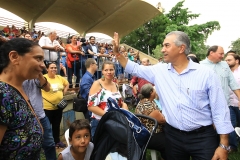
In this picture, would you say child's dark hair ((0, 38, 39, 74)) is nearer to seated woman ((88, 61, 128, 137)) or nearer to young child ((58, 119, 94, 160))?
young child ((58, 119, 94, 160))

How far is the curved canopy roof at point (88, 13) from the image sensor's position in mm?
12562

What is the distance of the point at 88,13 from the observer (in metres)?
15.5

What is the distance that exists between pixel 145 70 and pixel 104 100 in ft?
3.28

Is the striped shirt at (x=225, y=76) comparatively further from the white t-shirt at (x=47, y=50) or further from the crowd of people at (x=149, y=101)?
the white t-shirt at (x=47, y=50)

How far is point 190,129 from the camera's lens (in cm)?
217

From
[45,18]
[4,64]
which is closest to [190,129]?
[4,64]

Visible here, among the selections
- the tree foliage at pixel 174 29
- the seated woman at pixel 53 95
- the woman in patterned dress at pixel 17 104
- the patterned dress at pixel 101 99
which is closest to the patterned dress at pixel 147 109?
the patterned dress at pixel 101 99

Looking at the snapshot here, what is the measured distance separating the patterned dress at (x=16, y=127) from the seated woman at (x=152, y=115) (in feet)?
7.13

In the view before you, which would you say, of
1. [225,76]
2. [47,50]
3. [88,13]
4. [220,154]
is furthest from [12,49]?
[88,13]

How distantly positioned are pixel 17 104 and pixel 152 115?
7.59 feet

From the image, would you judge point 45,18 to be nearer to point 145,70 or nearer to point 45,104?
point 45,104

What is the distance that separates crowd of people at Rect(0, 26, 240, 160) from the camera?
131 centimetres

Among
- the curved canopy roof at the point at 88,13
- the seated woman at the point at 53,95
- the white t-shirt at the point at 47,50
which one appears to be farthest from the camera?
the curved canopy roof at the point at 88,13

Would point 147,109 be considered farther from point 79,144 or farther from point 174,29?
point 174,29
